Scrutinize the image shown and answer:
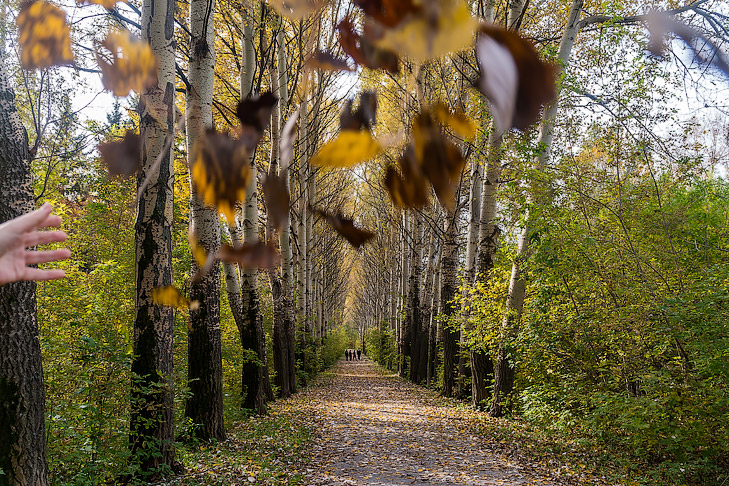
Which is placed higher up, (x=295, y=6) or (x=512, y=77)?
(x=295, y=6)

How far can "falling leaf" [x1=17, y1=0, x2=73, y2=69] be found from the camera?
4.78 ft

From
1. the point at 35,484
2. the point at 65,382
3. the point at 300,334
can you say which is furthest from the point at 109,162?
the point at 300,334

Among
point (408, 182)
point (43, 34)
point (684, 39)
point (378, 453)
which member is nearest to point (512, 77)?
point (408, 182)

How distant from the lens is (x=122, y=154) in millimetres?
1301

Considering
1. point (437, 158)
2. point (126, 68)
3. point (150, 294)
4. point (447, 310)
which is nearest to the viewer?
point (437, 158)

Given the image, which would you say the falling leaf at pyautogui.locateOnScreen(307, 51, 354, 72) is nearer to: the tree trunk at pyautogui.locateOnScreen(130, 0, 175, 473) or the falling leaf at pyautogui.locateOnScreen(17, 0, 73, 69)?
the falling leaf at pyautogui.locateOnScreen(17, 0, 73, 69)

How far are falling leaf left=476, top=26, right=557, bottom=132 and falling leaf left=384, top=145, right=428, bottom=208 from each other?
0.56ft

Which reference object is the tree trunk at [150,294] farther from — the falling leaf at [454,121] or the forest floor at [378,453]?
the falling leaf at [454,121]

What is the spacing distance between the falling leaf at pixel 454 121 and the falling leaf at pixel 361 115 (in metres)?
0.12

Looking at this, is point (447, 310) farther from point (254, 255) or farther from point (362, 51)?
point (362, 51)

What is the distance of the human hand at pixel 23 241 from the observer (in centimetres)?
125

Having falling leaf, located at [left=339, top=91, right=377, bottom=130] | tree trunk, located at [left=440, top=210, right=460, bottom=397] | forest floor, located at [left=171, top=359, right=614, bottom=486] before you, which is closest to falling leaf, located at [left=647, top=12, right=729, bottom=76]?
falling leaf, located at [left=339, top=91, right=377, bottom=130]

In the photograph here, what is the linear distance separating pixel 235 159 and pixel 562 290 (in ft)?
22.9

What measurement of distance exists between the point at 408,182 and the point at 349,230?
172 mm
